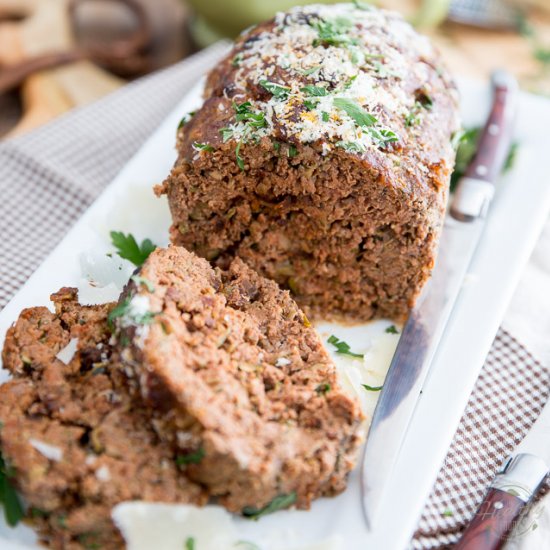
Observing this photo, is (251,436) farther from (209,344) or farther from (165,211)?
(165,211)

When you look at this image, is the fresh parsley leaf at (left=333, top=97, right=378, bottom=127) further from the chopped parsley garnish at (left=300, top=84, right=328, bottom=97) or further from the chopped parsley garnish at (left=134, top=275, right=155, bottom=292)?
the chopped parsley garnish at (left=134, top=275, right=155, bottom=292)

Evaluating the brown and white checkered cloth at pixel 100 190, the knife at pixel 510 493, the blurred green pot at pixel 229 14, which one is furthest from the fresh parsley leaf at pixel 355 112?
the blurred green pot at pixel 229 14

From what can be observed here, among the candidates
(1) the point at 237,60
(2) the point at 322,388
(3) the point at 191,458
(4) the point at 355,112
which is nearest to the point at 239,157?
(4) the point at 355,112

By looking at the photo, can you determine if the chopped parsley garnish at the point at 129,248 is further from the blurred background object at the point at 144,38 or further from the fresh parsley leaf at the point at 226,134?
the blurred background object at the point at 144,38

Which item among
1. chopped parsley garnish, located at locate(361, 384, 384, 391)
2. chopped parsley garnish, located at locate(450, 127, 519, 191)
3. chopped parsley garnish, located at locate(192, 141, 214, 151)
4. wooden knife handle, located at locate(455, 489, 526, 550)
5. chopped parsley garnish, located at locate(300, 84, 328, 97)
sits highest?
chopped parsley garnish, located at locate(300, 84, 328, 97)

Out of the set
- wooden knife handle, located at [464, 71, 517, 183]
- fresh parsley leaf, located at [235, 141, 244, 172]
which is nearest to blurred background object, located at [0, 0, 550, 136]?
wooden knife handle, located at [464, 71, 517, 183]

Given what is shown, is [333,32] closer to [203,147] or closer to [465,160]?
[203,147]
